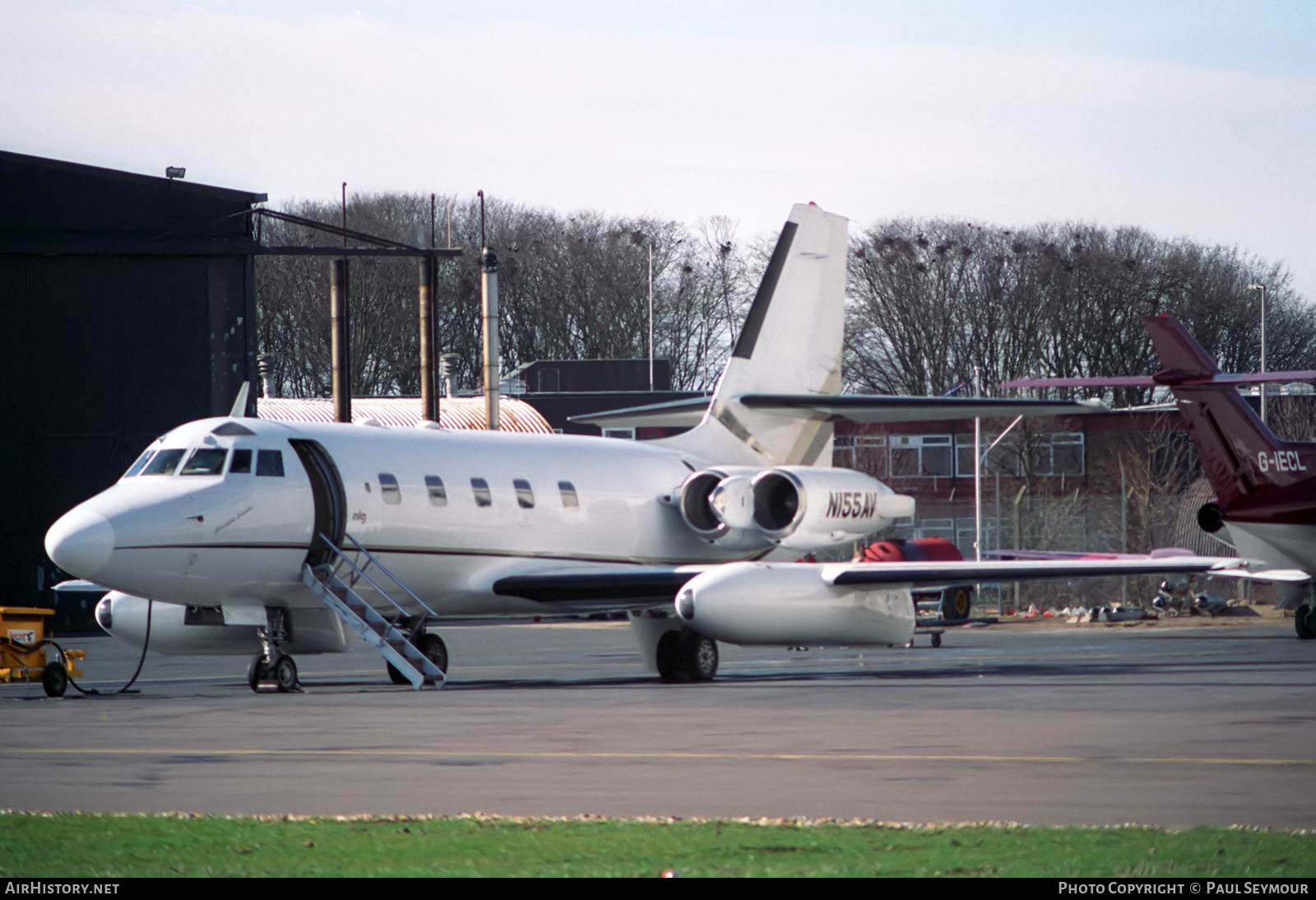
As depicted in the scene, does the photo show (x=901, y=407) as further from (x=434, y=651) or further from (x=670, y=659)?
(x=434, y=651)

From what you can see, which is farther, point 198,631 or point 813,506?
point 813,506

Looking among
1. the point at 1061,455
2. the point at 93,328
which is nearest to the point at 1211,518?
the point at 93,328

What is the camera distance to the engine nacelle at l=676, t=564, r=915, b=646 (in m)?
20.0

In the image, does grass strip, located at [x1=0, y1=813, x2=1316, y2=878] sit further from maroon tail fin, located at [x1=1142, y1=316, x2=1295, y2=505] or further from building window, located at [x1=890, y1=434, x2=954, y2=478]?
building window, located at [x1=890, y1=434, x2=954, y2=478]

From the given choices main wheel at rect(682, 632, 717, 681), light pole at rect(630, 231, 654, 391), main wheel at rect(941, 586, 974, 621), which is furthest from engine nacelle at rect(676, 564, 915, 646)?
A: light pole at rect(630, 231, 654, 391)

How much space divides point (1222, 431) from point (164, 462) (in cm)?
1958

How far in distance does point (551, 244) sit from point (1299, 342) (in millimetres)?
31578

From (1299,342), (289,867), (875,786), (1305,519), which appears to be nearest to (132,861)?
(289,867)

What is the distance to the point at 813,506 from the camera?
23.4 metres

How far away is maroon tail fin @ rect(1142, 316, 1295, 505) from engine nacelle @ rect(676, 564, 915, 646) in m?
11.5

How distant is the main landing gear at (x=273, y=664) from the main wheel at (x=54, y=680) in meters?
2.06

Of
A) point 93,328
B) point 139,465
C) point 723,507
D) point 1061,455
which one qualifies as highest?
point 93,328

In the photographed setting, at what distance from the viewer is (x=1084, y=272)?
2662 inches
